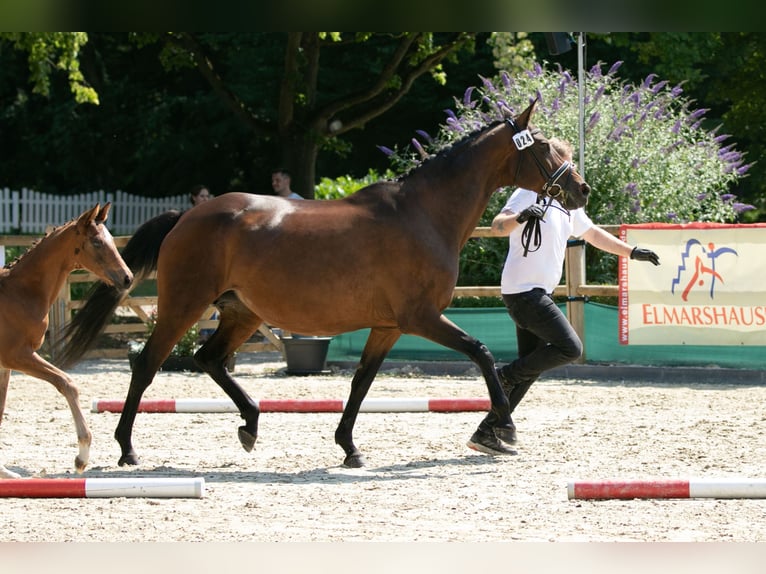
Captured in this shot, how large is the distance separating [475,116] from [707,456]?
9.17 meters

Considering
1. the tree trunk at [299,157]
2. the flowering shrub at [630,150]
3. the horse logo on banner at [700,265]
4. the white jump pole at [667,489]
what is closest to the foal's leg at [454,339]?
the white jump pole at [667,489]

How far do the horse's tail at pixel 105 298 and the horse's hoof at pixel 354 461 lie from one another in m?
1.78

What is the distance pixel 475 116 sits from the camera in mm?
15391

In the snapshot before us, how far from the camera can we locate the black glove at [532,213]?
6.63 meters

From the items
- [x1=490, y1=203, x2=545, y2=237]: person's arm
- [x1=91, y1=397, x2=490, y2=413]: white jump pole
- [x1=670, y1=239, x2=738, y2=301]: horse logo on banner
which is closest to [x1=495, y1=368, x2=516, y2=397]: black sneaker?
[x1=490, y1=203, x2=545, y2=237]: person's arm

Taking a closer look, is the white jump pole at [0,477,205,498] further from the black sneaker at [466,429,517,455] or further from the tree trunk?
the tree trunk

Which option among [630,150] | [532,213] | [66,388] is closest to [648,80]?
[630,150]

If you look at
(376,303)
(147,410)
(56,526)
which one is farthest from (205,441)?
(56,526)

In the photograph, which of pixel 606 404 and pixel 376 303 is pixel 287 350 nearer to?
pixel 606 404

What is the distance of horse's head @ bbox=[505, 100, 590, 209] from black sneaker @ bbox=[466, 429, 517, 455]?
1509mm

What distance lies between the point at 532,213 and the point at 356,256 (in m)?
1.08

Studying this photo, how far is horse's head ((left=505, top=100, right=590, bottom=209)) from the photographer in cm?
684

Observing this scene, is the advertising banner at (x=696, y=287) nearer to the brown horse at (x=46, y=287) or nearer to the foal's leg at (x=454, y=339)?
the foal's leg at (x=454, y=339)

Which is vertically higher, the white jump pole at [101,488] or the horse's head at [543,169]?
the horse's head at [543,169]
